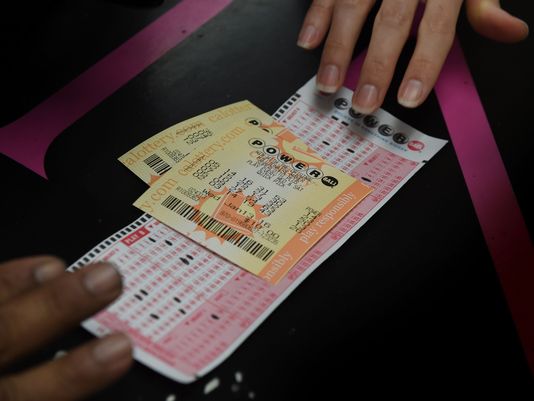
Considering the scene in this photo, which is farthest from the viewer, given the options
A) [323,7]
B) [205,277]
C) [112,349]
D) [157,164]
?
[323,7]

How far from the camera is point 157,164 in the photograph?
734 millimetres

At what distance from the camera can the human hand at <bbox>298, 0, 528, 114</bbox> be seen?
0.76m

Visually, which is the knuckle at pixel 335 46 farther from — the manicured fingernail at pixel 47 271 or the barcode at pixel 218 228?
the manicured fingernail at pixel 47 271

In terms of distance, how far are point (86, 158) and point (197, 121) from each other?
0.46 ft

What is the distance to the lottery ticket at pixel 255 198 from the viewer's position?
0.66 meters

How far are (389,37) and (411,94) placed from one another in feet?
0.29

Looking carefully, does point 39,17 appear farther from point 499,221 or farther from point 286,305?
point 499,221

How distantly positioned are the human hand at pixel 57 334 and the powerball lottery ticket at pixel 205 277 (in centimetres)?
10

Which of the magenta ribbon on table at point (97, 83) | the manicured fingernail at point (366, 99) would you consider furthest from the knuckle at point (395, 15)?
the magenta ribbon on table at point (97, 83)

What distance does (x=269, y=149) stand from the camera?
2.45ft

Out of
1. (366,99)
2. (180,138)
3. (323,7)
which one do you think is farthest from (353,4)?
(180,138)

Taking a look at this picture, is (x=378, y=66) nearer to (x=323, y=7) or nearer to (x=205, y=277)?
(x=323, y=7)

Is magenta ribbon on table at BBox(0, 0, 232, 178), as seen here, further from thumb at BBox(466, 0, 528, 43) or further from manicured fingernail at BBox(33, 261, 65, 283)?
thumb at BBox(466, 0, 528, 43)

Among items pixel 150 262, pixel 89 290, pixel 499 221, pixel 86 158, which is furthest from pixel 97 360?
pixel 499 221
